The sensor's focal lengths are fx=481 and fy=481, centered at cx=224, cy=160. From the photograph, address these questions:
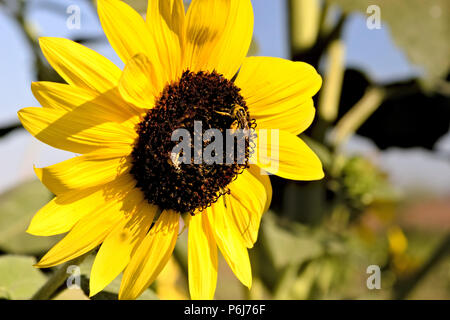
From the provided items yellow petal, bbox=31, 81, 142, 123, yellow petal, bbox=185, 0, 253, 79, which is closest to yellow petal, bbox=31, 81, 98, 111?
yellow petal, bbox=31, 81, 142, 123

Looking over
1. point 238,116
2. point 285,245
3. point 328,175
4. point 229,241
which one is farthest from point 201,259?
point 328,175

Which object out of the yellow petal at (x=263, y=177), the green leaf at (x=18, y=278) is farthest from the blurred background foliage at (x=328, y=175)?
the yellow petal at (x=263, y=177)

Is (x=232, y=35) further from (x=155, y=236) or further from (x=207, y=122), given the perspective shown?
(x=155, y=236)

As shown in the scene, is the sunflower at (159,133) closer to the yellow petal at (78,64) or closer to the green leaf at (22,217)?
the yellow petal at (78,64)

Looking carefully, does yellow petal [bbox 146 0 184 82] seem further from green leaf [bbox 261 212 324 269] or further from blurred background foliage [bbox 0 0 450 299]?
green leaf [bbox 261 212 324 269]

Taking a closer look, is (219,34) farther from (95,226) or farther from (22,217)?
(22,217)
